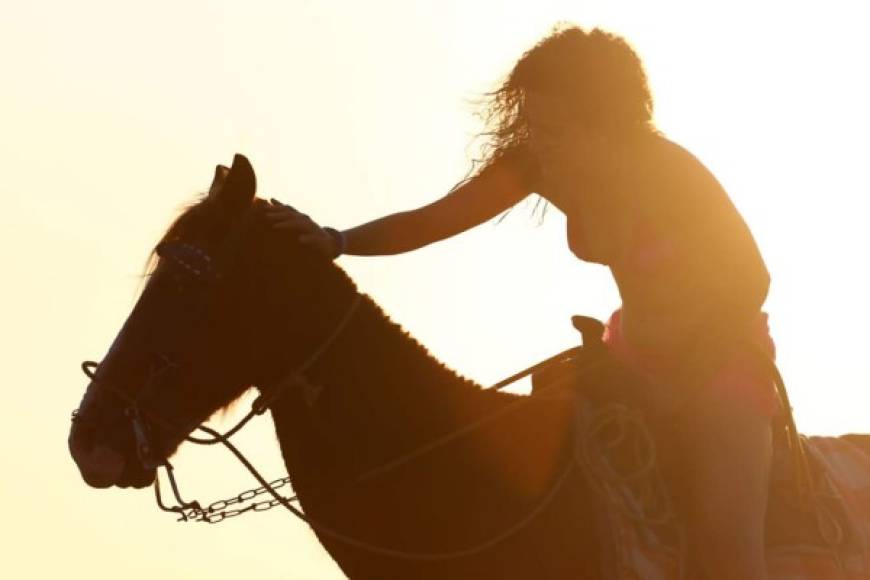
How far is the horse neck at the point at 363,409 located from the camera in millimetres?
7613

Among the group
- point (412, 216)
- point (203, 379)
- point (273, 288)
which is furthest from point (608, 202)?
point (203, 379)

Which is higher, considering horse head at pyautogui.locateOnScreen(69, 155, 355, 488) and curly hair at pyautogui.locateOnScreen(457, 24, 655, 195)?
curly hair at pyautogui.locateOnScreen(457, 24, 655, 195)

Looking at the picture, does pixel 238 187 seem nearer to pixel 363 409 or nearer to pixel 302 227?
pixel 302 227

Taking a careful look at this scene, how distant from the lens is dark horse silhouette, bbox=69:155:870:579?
751 centimetres

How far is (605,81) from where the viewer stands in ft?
26.3

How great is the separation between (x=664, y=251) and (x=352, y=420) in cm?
187

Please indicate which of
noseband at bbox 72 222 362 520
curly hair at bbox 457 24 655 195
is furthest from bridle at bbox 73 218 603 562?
curly hair at bbox 457 24 655 195

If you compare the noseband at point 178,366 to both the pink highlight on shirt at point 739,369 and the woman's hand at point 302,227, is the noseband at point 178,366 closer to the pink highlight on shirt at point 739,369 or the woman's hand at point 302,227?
the woman's hand at point 302,227

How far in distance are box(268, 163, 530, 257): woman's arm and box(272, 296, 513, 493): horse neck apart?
1.98 ft

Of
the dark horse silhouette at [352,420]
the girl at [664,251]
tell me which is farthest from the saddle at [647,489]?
the girl at [664,251]

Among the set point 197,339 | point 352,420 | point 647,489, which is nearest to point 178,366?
point 197,339

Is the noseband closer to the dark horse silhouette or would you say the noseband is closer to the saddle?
the dark horse silhouette

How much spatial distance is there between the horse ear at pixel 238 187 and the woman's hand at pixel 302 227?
0.18m

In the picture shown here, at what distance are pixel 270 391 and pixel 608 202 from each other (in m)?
2.07
